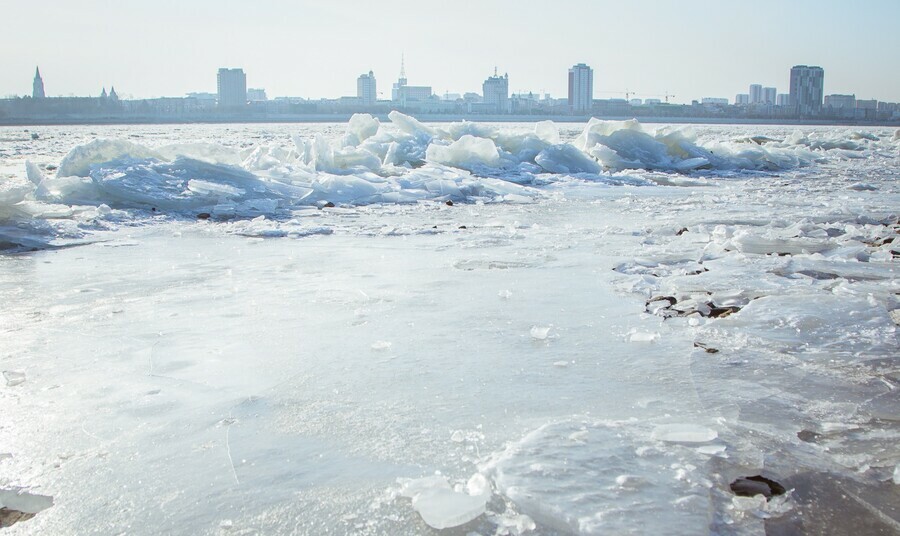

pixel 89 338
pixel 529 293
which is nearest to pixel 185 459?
pixel 89 338

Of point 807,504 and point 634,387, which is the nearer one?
point 807,504

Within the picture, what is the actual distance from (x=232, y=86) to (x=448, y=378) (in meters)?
148

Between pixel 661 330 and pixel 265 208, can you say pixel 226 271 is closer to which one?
pixel 661 330

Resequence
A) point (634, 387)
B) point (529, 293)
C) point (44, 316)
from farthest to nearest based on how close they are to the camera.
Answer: point (529, 293), point (44, 316), point (634, 387)

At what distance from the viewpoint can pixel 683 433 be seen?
192cm

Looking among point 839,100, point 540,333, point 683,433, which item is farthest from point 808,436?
point 839,100

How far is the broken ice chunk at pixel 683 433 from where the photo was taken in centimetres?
189

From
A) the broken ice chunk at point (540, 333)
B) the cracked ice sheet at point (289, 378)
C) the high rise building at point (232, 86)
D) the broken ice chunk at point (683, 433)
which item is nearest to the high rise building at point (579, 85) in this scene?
the high rise building at point (232, 86)

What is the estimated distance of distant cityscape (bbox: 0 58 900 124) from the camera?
329ft

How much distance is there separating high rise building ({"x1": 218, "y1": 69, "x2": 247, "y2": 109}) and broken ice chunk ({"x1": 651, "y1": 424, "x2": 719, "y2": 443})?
144616mm

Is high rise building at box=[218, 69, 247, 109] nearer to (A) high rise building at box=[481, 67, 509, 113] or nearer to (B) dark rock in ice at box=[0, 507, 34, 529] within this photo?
(A) high rise building at box=[481, 67, 509, 113]

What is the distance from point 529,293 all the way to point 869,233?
3.37m

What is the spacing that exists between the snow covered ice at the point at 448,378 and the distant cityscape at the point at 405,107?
282ft

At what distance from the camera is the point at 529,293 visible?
12.3ft
